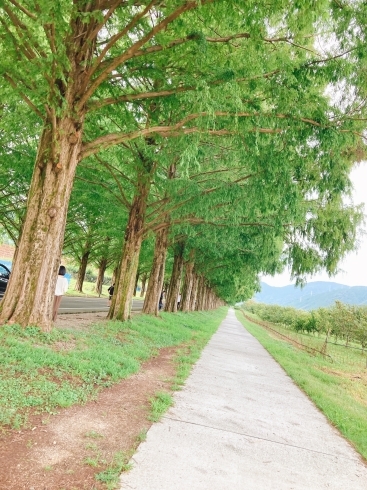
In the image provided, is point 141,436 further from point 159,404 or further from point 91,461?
point 159,404

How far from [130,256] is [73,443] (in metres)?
8.87

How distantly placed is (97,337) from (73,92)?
529 cm

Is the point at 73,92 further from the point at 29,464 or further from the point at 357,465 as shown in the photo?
the point at 357,465

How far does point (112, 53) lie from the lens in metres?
7.20

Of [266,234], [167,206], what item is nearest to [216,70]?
[167,206]

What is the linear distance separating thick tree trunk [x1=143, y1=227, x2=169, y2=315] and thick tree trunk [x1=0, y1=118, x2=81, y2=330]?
1003 centimetres

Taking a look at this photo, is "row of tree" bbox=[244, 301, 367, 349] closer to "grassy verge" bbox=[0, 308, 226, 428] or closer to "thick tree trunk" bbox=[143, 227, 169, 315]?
"thick tree trunk" bbox=[143, 227, 169, 315]

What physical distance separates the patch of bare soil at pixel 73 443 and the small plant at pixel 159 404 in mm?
92

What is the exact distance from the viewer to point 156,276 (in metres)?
16.8

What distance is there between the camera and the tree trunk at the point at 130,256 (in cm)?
1205

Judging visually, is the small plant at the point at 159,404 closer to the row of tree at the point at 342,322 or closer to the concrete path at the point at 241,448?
the concrete path at the point at 241,448

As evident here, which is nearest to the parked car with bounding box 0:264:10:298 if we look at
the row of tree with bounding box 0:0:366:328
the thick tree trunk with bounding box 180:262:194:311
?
the row of tree with bounding box 0:0:366:328

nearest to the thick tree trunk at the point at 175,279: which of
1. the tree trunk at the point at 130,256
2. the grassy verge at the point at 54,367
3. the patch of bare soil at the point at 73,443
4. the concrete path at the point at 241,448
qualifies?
the tree trunk at the point at 130,256

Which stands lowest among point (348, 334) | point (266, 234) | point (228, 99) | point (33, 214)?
point (348, 334)
